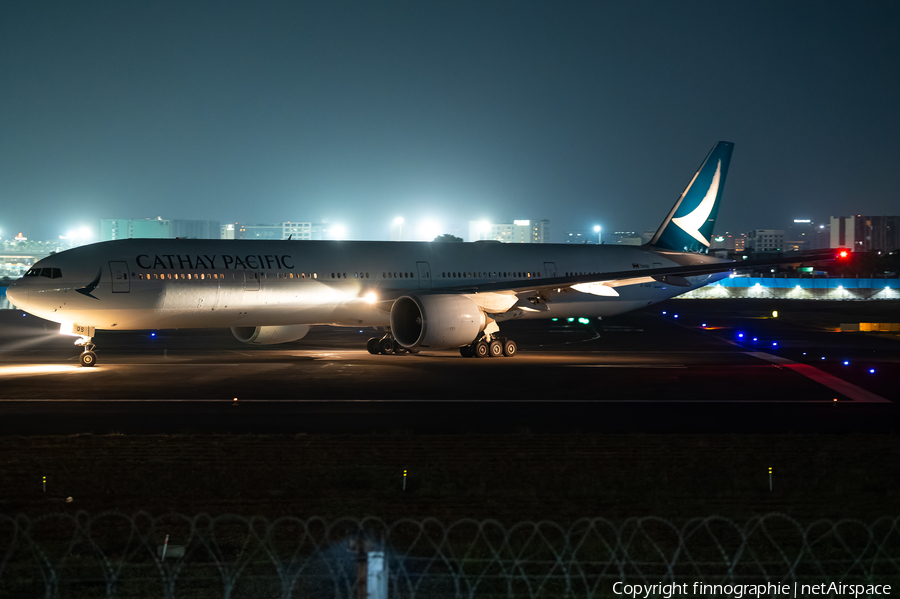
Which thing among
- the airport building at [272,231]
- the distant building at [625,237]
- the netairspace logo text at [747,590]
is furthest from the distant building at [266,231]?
the netairspace logo text at [747,590]

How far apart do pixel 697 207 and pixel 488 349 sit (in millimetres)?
13410

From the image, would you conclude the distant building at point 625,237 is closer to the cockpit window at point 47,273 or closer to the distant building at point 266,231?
the distant building at point 266,231

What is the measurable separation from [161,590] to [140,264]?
734 inches

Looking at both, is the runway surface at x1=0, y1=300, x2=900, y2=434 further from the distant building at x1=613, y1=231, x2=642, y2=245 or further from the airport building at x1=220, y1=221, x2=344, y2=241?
the distant building at x1=613, y1=231, x2=642, y2=245

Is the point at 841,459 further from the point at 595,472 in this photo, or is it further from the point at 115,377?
the point at 115,377

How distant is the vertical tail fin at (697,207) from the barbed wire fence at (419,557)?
89.8 ft

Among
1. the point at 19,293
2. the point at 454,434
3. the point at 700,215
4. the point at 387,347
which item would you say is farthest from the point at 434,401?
the point at 700,215

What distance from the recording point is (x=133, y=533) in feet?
28.9

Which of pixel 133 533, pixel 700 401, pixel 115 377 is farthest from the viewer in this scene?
pixel 115 377

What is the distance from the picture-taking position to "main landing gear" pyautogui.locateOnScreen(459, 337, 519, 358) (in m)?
27.9

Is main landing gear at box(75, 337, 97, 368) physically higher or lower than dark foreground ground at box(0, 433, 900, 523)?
higher

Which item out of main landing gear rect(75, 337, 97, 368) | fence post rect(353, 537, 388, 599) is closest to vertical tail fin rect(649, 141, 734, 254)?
main landing gear rect(75, 337, 97, 368)

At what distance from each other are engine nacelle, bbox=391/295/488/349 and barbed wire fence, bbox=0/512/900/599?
52.3 feet

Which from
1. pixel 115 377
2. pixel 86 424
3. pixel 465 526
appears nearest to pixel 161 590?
pixel 465 526
